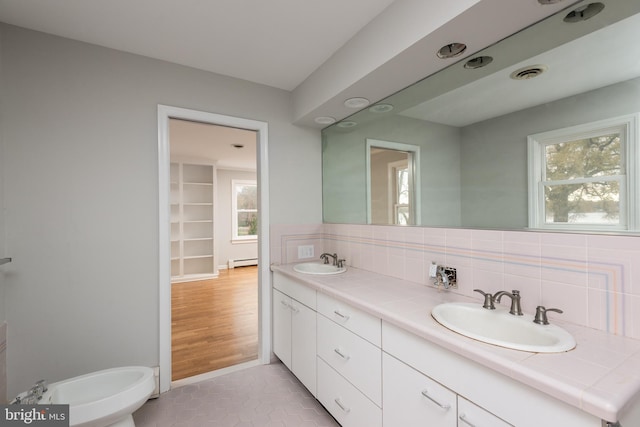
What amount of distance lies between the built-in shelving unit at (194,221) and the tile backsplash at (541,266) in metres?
4.83

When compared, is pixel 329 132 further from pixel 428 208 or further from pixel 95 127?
pixel 95 127

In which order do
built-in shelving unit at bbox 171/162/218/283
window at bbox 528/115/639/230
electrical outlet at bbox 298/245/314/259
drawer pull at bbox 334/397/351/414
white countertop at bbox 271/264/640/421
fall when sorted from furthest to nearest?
built-in shelving unit at bbox 171/162/218/283 < electrical outlet at bbox 298/245/314/259 < drawer pull at bbox 334/397/351/414 < window at bbox 528/115/639/230 < white countertop at bbox 271/264/640/421

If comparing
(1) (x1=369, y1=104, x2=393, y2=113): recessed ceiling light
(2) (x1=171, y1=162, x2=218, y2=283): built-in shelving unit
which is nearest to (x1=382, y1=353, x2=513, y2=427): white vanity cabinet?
(1) (x1=369, y1=104, x2=393, y2=113): recessed ceiling light

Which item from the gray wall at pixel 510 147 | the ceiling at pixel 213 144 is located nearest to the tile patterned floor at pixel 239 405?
the gray wall at pixel 510 147

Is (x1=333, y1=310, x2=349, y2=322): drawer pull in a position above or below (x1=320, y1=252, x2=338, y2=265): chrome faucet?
below

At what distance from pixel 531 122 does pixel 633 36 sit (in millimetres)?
385

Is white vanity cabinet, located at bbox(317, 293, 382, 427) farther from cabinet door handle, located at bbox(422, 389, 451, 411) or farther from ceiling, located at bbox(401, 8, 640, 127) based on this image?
ceiling, located at bbox(401, 8, 640, 127)

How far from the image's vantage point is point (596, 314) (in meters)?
1.05

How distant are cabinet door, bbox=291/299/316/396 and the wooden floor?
70 cm

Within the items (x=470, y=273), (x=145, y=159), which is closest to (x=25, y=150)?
(x=145, y=159)

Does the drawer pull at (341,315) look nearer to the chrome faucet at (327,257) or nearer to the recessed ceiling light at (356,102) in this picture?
the chrome faucet at (327,257)

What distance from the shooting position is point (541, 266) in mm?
1205

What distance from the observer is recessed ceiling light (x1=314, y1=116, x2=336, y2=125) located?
244cm

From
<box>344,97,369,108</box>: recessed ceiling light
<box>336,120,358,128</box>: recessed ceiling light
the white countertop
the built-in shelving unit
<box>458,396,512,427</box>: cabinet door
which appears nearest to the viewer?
the white countertop
